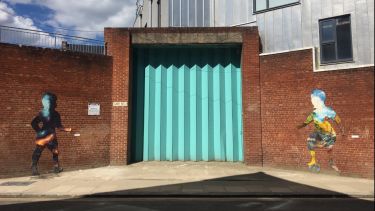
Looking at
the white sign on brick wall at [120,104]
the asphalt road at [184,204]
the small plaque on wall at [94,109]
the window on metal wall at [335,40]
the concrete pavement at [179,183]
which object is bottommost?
the asphalt road at [184,204]

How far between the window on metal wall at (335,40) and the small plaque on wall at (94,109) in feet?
29.6

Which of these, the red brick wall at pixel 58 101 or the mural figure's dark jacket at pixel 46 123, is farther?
the mural figure's dark jacket at pixel 46 123

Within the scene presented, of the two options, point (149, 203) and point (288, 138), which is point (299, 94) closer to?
point (288, 138)

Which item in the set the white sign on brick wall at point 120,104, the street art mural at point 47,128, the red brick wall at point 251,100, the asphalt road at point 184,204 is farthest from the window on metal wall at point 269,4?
the street art mural at point 47,128

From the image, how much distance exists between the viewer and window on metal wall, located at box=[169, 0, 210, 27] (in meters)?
18.5

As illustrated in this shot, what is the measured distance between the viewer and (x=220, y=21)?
17656 millimetres

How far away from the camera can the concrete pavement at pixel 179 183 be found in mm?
10039

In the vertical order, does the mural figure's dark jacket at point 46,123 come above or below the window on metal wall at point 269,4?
below

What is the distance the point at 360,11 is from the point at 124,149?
10.3 metres

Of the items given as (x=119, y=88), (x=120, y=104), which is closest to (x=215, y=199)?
(x=120, y=104)

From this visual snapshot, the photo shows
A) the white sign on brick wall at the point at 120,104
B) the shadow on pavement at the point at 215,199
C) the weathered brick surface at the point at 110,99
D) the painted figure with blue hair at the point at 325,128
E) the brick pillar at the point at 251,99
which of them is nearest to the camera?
the painted figure with blue hair at the point at 325,128

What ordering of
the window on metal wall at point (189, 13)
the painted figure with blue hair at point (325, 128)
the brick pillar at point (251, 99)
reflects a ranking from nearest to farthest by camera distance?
the painted figure with blue hair at point (325, 128)
the brick pillar at point (251, 99)
the window on metal wall at point (189, 13)

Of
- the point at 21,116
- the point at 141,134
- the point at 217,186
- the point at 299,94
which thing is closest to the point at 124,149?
the point at 141,134

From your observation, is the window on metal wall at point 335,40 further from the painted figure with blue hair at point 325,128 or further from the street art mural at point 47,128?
the street art mural at point 47,128
